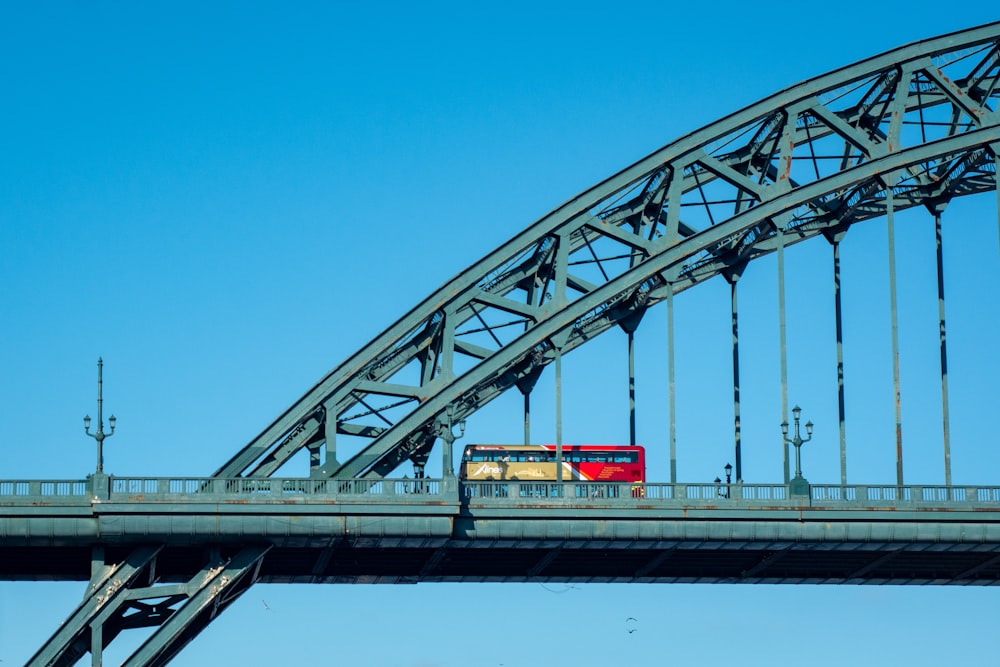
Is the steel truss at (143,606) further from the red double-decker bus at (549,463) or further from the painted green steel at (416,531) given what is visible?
the red double-decker bus at (549,463)

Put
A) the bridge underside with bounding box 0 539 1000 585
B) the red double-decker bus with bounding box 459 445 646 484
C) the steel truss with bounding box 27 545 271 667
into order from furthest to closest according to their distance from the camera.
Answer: the red double-decker bus with bounding box 459 445 646 484 → the bridge underside with bounding box 0 539 1000 585 → the steel truss with bounding box 27 545 271 667

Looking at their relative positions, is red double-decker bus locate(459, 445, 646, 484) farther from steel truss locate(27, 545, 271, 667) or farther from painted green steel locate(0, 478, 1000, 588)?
steel truss locate(27, 545, 271, 667)

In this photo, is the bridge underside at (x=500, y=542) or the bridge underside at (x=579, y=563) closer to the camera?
the bridge underside at (x=500, y=542)

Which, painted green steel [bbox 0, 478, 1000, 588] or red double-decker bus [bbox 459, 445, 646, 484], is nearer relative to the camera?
painted green steel [bbox 0, 478, 1000, 588]

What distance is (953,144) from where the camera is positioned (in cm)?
9262

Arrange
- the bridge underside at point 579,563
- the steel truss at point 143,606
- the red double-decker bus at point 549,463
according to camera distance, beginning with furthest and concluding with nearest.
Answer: the red double-decker bus at point 549,463, the bridge underside at point 579,563, the steel truss at point 143,606

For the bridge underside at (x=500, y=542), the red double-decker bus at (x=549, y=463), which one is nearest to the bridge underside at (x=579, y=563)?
the bridge underside at (x=500, y=542)

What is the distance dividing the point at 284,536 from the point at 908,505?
79.0 ft

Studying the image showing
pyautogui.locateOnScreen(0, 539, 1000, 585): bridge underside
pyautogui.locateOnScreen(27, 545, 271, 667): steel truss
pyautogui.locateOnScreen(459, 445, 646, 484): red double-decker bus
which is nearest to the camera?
pyautogui.locateOnScreen(27, 545, 271, 667): steel truss

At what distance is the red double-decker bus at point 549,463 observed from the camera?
94.3 m

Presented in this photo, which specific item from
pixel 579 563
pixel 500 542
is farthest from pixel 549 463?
pixel 500 542

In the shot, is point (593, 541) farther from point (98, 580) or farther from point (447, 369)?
point (98, 580)

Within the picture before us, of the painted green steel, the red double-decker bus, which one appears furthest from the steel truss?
the red double-decker bus

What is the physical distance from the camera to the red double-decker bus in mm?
94312
